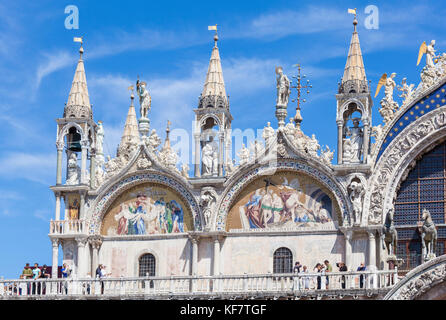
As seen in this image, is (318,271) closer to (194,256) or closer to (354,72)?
(194,256)

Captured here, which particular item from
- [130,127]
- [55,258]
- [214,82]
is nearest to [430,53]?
[214,82]

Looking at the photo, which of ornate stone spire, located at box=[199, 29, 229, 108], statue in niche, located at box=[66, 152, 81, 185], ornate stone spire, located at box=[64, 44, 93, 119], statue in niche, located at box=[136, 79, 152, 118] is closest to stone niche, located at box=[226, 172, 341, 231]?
ornate stone spire, located at box=[199, 29, 229, 108]

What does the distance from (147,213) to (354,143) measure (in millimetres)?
8133

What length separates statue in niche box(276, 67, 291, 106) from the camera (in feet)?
144

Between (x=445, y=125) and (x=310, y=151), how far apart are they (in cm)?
480

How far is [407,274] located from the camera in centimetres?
3888

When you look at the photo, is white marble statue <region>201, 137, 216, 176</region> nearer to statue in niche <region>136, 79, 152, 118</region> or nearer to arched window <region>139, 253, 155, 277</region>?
statue in niche <region>136, 79, 152, 118</region>

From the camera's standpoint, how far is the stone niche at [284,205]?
43.4m

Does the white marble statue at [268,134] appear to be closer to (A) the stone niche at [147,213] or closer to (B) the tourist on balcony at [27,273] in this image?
(A) the stone niche at [147,213]

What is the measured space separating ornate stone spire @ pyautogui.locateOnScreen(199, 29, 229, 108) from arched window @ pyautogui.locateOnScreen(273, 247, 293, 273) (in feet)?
19.0

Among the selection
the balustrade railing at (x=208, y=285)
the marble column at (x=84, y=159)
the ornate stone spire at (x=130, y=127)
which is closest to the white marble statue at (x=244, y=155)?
the balustrade railing at (x=208, y=285)

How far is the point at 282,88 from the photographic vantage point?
44.1 metres

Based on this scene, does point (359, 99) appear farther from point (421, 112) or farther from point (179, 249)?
point (179, 249)
